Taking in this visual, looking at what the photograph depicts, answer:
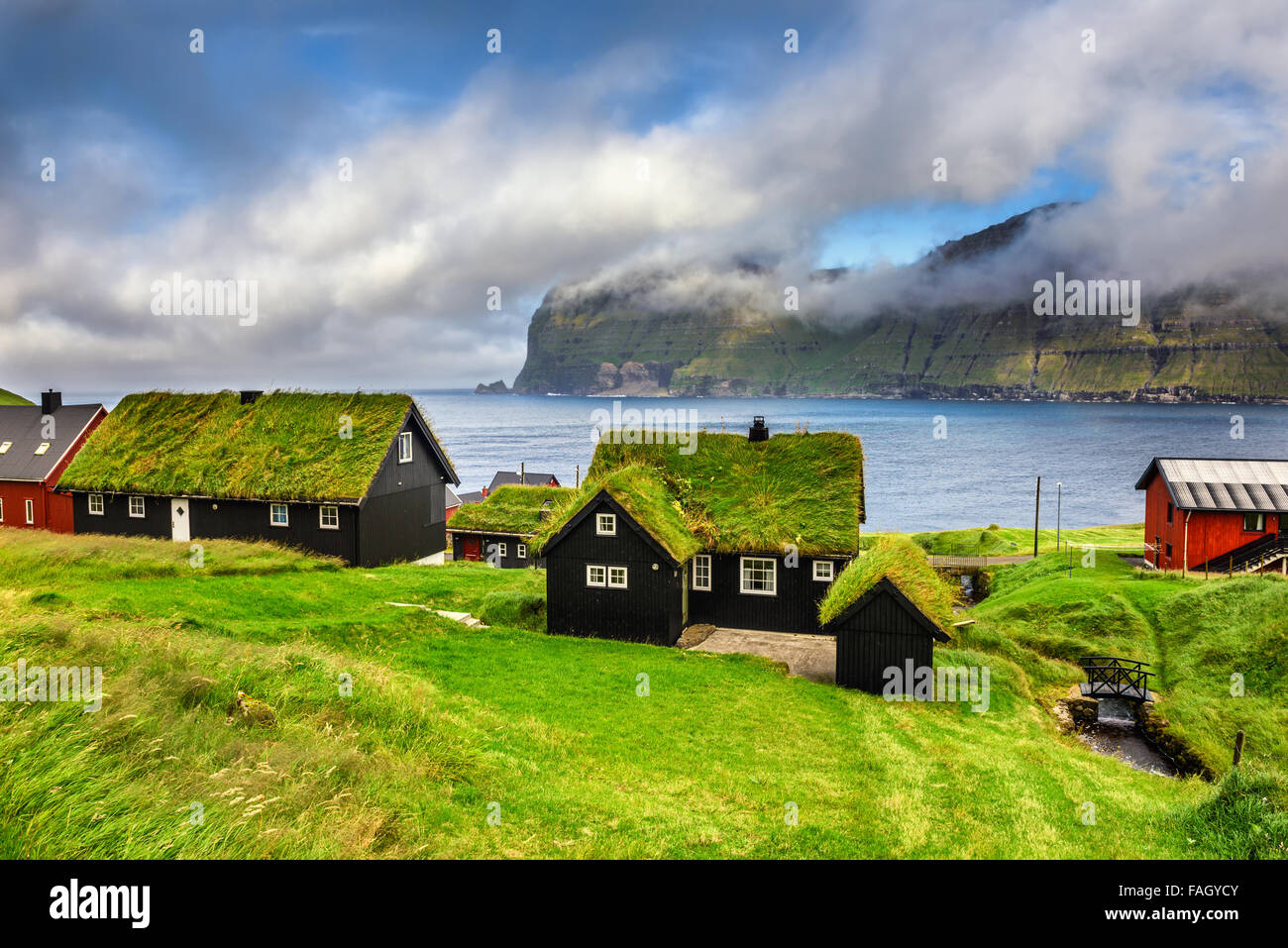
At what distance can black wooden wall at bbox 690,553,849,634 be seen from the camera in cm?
2977

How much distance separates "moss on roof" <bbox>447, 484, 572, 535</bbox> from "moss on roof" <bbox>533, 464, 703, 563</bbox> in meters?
21.4

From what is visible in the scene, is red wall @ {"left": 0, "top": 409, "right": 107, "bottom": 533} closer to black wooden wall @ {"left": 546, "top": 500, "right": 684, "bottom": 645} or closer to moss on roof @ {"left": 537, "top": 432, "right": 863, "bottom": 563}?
moss on roof @ {"left": 537, "top": 432, "right": 863, "bottom": 563}

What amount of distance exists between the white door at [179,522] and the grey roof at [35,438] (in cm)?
1305

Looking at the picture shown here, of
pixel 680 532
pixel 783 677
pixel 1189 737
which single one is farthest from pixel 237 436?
pixel 1189 737

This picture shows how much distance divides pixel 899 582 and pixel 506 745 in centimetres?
1433

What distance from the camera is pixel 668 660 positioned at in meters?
24.7

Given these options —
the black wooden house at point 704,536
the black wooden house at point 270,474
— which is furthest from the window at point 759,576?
the black wooden house at point 270,474

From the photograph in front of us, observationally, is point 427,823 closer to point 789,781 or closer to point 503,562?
point 789,781

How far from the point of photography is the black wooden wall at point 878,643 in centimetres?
2347

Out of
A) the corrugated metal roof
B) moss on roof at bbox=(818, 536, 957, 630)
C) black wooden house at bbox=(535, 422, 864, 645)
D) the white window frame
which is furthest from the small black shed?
the corrugated metal roof

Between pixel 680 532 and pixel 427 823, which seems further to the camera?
pixel 680 532
